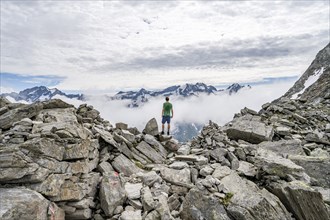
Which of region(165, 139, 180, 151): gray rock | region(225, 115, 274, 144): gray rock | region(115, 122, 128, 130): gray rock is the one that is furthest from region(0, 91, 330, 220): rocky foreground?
region(225, 115, 274, 144): gray rock

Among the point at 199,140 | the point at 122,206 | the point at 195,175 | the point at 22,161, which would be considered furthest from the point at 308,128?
the point at 22,161

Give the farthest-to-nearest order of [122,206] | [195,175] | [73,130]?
[195,175] → [73,130] → [122,206]

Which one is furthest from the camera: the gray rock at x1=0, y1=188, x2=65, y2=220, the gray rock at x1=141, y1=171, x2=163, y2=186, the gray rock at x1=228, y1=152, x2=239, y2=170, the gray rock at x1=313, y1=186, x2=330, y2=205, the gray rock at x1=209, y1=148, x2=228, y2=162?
the gray rock at x1=209, y1=148, x2=228, y2=162

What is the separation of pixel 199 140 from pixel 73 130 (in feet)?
42.7

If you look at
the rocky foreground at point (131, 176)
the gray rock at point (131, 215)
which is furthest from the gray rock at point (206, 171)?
the gray rock at point (131, 215)

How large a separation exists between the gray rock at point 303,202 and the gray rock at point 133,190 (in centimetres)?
839

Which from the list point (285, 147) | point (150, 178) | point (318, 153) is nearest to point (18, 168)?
point (150, 178)

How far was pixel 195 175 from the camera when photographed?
58.8 ft

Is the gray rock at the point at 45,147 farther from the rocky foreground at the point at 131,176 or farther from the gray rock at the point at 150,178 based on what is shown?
the gray rock at the point at 150,178

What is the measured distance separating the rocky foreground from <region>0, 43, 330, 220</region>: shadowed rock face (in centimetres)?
5

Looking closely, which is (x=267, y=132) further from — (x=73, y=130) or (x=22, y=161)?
(x=22, y=161)

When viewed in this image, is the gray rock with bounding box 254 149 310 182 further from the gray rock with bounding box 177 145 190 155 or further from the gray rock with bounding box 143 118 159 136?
the gray rock with bounding box 143 118 159 136

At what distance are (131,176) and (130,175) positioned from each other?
24 centimetres

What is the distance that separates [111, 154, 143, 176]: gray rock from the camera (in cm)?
1831
